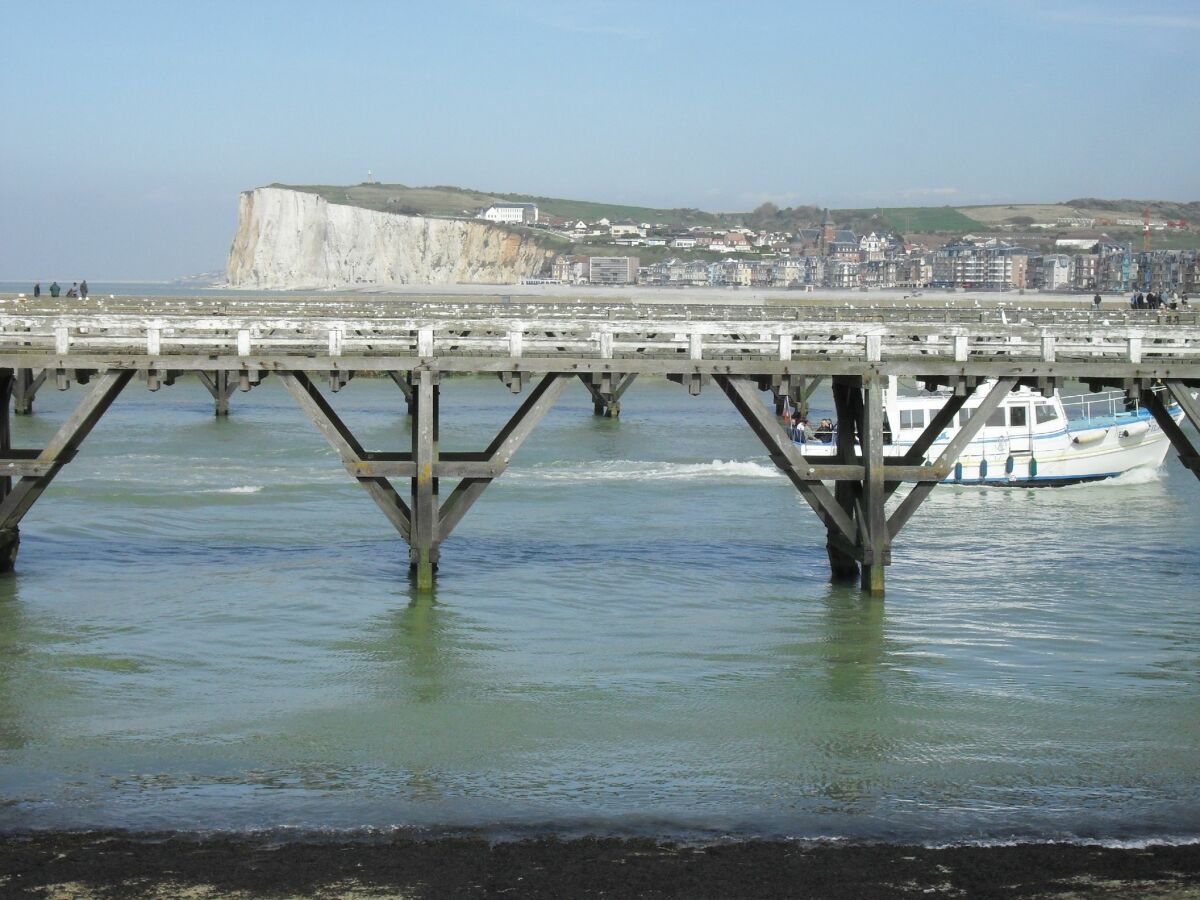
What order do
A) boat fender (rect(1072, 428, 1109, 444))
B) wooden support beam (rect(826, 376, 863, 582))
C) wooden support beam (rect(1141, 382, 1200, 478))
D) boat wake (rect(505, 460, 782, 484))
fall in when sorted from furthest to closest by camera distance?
boat wake (rect(505, 460, 782, 484))
boat fender (rect(1072, 428, 1109, 444))
wooden support beam (rect(826, 376, 863, 582))
wooden support beam (rect(1141, 382, 1200, 478))

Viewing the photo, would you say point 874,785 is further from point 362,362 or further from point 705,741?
point 362,362

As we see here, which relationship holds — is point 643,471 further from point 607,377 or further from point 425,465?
point 425,465

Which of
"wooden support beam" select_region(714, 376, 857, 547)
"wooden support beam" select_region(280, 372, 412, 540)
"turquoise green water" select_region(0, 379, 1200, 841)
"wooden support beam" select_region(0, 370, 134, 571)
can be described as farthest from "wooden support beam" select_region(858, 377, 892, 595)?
"wooden support beam" select_region(0, 370, 134, 571)

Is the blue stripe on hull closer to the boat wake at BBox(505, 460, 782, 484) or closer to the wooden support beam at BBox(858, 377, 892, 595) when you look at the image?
the boat wake at BBox(505, 460, 782, 484)

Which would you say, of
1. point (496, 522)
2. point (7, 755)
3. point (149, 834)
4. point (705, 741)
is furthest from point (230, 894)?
point (496, 522)

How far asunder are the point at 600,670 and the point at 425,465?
4.46m

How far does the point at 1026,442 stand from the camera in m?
37.3

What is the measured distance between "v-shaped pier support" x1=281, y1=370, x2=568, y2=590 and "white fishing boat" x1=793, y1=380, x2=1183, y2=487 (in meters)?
15.8

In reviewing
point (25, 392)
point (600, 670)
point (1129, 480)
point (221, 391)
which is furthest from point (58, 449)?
point (25, 392)

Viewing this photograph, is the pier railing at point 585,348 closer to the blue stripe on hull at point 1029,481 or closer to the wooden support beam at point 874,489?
the wooden support beam at point 874,489

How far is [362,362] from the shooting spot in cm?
2195

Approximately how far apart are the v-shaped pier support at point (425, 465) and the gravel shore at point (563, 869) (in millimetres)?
9426

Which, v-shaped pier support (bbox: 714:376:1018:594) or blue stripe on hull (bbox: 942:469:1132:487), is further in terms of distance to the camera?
blue stripe on hull (bbox: 942:469:1132:487)

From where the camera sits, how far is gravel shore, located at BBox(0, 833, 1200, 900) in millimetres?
11812
